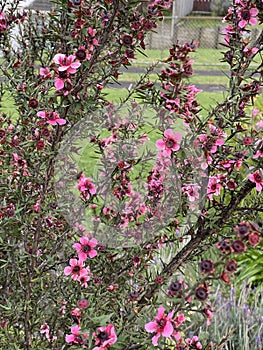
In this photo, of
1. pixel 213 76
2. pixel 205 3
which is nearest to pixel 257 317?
pixel 213 76

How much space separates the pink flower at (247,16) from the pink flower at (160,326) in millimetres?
764

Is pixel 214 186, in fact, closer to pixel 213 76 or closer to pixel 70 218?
pixel 70 218

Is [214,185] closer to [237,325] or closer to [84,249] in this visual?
[84,249]

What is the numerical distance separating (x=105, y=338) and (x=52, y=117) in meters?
0.54

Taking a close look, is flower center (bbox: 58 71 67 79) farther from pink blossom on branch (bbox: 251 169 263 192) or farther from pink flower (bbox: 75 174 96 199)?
pink blossom on branch (bbox: 251 169 263 192)

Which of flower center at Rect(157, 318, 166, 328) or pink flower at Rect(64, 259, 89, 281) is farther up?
flower center at Rect(157, 318, 166, 328)

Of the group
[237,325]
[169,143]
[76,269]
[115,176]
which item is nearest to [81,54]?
[169,143]

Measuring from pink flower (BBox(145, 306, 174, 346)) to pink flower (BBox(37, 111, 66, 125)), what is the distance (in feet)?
1.72

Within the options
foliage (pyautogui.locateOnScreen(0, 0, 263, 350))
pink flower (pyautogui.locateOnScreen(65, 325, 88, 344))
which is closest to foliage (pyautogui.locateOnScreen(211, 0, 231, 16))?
foliage (pyautogui.locateOnScreen(0, 0, 263, 350))

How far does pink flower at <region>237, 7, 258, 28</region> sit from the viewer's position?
1.31m

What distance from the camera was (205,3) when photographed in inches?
742

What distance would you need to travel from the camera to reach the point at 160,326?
0.98 meters

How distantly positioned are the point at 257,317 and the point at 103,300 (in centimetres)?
166

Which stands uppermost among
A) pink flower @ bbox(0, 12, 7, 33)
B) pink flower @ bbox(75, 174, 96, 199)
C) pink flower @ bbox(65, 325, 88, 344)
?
pink flower @ bbox(0, 12, 7, 33)
